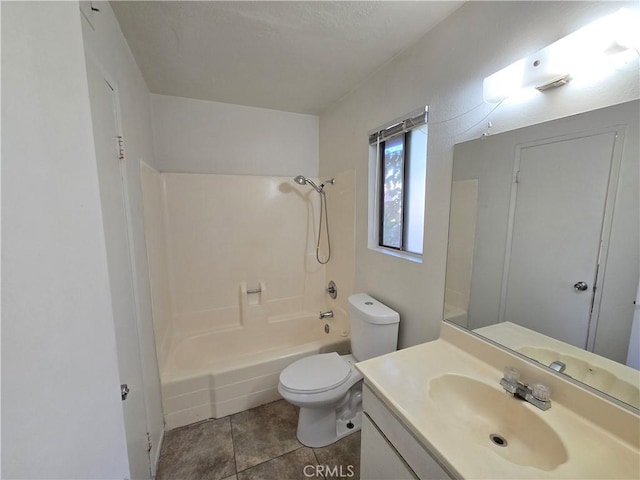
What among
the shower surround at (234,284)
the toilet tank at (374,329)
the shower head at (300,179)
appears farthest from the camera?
the shower head at (300,179)

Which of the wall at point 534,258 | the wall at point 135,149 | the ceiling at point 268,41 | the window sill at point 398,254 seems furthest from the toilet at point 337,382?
the ceiling at point 268,41

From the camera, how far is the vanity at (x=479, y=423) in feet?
2.19

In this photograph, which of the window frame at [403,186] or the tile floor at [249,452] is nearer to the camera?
the tile floor at [249,452]

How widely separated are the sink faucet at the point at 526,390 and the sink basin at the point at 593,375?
94mm

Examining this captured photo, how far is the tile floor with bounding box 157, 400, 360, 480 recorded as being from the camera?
1.43m

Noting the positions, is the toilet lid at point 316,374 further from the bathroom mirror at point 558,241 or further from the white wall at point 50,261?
the white wall at point 50,261

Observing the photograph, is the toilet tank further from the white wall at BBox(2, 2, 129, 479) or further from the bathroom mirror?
the white wall at BBox(2, 2, 129, 479)

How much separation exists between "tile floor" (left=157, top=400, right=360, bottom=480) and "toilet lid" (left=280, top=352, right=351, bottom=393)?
0.43m

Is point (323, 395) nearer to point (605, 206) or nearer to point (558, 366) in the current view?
point (558, 366)

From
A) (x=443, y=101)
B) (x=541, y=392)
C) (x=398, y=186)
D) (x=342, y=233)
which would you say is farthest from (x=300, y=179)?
(x=541, y=392)

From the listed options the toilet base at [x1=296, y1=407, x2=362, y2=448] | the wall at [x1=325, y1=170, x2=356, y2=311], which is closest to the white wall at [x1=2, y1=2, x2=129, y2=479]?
the toilet base at [x1=296, y1=407, x2=362, y2=448]

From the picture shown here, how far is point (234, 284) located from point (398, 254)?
1.59 m

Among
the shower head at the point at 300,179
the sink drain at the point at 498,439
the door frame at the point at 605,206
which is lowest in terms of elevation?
the sink drain at the point at 498,439

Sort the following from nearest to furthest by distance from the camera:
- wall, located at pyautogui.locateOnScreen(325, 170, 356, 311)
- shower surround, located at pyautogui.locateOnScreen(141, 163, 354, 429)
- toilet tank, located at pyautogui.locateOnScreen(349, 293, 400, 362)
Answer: toilet tank, located at pyautogui.locateOnScreen(349, 293, 400, 362) < shower surround, located at pyautogui.locateOnScreen(141, 163, 354, 429) < wall, located at pyautogui.locateOnScreen(325, 170, 356, 311)
